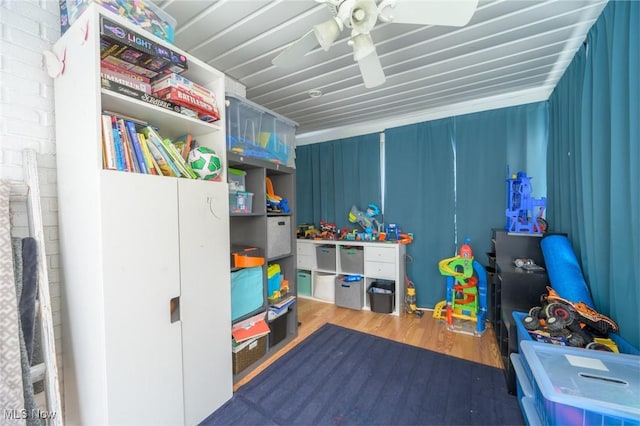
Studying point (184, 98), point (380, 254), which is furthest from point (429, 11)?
point (380, 254)

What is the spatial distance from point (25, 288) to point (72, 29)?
3.77 ft

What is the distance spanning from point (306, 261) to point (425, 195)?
1.80 metres

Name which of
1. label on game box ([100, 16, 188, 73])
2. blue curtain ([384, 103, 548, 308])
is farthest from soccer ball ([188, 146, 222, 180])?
blue curtain ([384, 103, 548, 308])

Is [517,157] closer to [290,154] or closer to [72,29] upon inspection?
[290,154]

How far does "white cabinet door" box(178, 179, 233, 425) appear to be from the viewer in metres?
1.34

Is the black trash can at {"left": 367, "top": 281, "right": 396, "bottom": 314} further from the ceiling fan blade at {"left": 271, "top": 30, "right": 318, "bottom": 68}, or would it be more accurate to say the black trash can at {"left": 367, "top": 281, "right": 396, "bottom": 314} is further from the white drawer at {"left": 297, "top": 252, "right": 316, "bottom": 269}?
the ceiling fan blade at {"left": 271, "top": 30, "right": 318, "bottom": 68}

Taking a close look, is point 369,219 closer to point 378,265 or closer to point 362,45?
point 378,265

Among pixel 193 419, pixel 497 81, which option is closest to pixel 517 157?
pixel 497 81

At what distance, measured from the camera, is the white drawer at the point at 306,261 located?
3430 mm

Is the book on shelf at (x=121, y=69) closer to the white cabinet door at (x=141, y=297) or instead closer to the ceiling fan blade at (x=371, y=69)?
the white cabinet door at (x=141, y=297)

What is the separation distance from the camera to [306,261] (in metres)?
3.48

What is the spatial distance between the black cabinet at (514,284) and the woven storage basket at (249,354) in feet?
5.75

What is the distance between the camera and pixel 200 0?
137 cm

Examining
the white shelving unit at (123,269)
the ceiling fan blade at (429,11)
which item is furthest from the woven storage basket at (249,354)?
the ceiling fan blade at (429,11)
